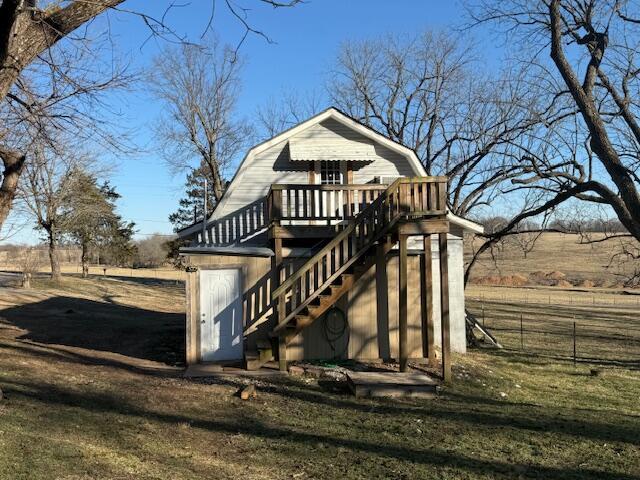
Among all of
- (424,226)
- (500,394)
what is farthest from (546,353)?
(424,226)

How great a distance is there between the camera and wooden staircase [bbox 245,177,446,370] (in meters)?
11.4

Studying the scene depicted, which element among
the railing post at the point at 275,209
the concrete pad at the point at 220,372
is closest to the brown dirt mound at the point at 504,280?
the railing post at the point at 275,209

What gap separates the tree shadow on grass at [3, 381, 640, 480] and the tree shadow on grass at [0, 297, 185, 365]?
14.2 ft

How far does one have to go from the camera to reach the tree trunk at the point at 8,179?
8477 mm

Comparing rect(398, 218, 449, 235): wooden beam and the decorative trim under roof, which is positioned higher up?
the decorative trim under roof

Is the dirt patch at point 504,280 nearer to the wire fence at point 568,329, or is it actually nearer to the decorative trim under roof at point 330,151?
the wire fence at point 568,329

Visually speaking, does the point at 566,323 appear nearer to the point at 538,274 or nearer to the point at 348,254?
the point at 348,254

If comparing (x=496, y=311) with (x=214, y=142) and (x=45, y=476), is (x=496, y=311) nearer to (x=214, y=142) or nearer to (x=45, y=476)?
(x=214, y=142)

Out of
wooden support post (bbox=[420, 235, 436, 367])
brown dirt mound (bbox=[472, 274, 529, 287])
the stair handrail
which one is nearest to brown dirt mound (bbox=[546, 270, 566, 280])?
brown dirt mound (bbox=[472, 274, 529, 287])

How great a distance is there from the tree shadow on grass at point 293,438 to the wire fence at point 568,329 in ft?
30.4

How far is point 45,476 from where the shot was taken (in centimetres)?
509

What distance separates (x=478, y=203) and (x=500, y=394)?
46.4ft

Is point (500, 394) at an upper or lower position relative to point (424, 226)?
lower

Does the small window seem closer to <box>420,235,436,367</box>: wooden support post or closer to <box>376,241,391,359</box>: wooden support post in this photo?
<box>376,241,391,359</box>: wooden support post
